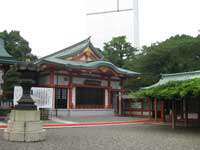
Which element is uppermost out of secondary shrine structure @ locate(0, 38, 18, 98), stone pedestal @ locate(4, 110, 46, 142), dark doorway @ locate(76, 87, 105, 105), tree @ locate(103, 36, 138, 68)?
tree @ locate(103, 36, 138, 68)

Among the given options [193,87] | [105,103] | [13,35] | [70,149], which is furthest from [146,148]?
[13,35]

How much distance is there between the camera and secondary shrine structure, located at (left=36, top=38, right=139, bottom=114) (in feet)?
81.4

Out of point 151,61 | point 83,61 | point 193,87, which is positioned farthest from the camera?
point 151,61

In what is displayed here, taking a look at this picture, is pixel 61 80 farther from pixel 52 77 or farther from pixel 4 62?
pixel 4 62

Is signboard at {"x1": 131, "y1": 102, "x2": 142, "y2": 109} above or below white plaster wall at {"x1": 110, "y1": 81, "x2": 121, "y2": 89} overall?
below

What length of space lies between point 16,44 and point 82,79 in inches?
630

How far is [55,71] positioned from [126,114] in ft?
25.8

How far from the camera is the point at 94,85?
1073 inches

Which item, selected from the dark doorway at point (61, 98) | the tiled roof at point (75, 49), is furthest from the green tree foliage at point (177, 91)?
the tiled roof at point (75, 49)

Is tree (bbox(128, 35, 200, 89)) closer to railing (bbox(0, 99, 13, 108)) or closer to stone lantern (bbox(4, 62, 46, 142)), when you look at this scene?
railing (bbox(0, 99, 13, 108))

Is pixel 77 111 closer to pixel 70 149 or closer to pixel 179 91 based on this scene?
pixel 179 91

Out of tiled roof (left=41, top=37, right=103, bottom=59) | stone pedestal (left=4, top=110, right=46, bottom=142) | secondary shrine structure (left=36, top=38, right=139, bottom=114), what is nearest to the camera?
stone pedestal (left=4, top=110, right=46, bottom=142)

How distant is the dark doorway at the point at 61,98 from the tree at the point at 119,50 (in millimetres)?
18205

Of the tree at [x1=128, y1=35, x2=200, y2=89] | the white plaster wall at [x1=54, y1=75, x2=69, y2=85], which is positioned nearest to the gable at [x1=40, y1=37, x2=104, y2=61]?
the white plaster wall at [x1=54, y1=75, x2=69, y2=85]
